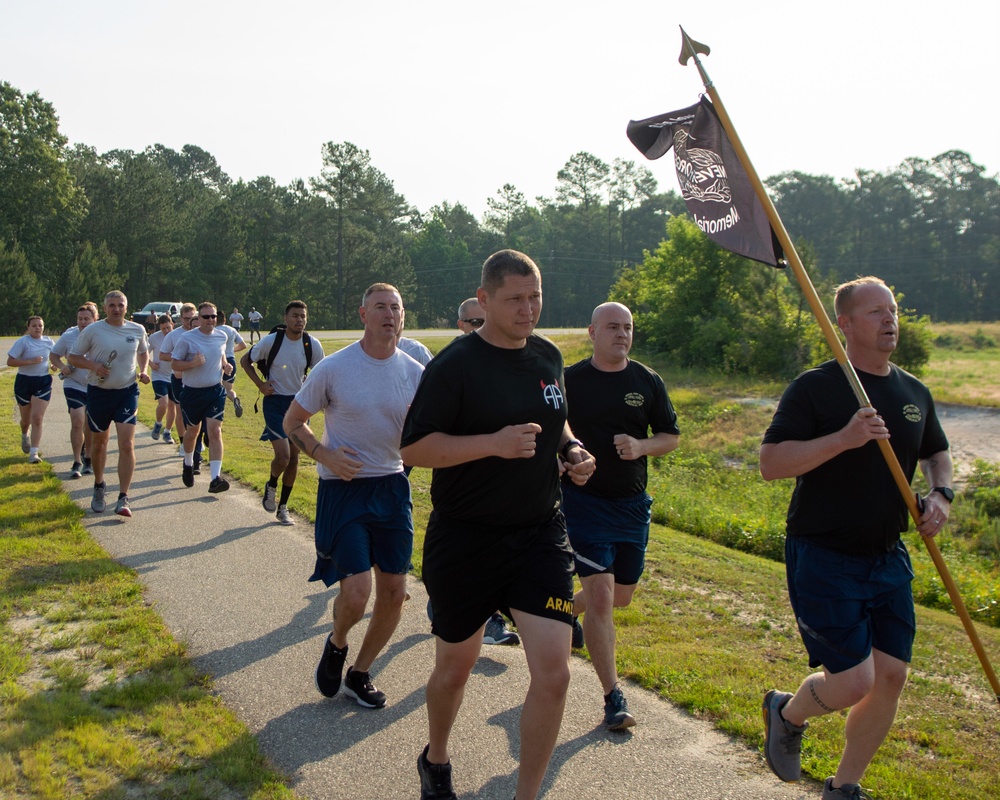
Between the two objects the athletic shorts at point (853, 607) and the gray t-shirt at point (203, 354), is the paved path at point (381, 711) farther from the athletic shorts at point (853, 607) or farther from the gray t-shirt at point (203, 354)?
the gray t-shirt at point (203, 354)

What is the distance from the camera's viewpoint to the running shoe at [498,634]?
241 inches

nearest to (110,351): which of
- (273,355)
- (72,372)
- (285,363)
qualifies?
(273,355)

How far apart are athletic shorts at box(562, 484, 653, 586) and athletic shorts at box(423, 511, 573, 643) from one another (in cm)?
134

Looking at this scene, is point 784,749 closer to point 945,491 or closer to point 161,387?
point 945,491

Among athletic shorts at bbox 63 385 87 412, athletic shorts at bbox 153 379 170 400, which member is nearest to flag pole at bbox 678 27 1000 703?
athletic shorts at bbox 63 385 87 412

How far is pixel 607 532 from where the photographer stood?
17.0 ft

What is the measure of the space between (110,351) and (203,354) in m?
1.40

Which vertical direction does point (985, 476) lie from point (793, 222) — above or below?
below

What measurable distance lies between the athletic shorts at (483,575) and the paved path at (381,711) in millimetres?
922

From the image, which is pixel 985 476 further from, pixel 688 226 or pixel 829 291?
pixel 688 226

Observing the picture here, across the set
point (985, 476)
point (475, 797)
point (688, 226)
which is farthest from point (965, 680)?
point (688, 226)

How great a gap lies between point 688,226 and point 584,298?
52.1 meters

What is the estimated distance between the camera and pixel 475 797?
4.03 metres

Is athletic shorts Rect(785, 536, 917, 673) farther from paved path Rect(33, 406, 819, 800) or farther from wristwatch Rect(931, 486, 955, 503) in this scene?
paved path Rect(33, 406, 819, 800)
